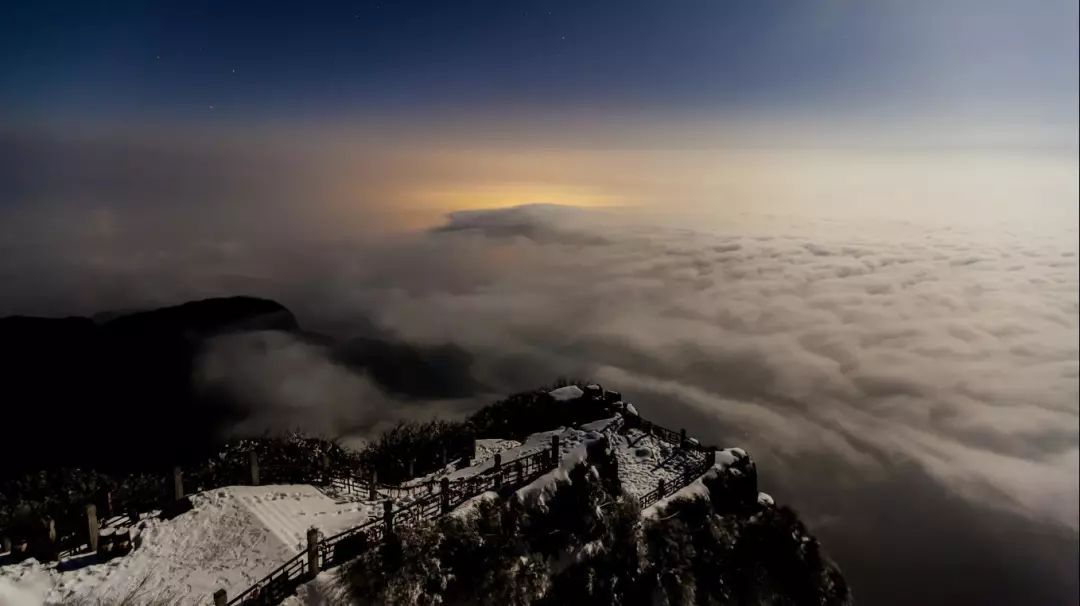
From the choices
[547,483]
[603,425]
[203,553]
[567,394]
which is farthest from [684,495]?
[203,553]

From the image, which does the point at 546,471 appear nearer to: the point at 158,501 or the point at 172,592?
the point at 172,592

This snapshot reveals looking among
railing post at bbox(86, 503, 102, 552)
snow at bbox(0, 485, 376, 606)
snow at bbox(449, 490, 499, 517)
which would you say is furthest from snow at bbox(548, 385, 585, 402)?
railing post at bbox(86, 503, 102, 552)

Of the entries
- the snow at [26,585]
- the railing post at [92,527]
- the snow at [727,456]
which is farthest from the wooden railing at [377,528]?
the snow at [727,456]

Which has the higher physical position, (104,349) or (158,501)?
(158,501)

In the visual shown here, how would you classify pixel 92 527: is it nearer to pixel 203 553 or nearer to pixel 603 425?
pixel 203 553

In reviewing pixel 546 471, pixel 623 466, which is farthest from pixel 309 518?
pixel 623 466

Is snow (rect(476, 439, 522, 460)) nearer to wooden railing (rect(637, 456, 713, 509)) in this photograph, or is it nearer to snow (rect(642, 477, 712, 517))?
wooden railing (rect(637, 456, 713, 509))
